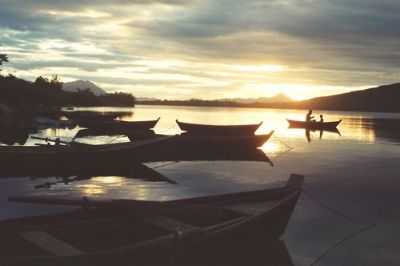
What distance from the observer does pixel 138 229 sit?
11469mm

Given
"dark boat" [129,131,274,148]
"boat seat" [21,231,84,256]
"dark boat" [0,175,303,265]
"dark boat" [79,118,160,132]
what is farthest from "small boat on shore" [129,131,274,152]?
"boat seat" [21,231,84,256]

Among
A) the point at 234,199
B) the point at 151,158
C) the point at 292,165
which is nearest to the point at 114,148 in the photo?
the point at 151,158

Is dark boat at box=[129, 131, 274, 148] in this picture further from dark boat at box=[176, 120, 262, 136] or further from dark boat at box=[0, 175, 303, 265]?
dark boat at box=[0, 175, 303, 265]

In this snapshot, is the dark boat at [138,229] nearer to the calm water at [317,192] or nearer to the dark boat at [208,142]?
the calm water at [317,192]

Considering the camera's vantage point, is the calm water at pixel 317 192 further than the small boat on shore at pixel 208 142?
No

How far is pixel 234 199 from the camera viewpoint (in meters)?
13.3

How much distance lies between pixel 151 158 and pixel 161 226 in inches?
878

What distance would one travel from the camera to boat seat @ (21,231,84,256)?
930cm

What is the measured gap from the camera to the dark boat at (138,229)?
902 centimetres

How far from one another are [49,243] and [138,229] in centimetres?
240

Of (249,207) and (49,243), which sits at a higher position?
(249,207)

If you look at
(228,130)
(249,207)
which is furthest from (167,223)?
(228,130)

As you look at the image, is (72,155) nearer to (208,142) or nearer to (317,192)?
(317,192)

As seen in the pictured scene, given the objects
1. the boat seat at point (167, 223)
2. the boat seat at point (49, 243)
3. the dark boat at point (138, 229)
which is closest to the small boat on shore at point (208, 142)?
the dark boat at point (138, 229)
